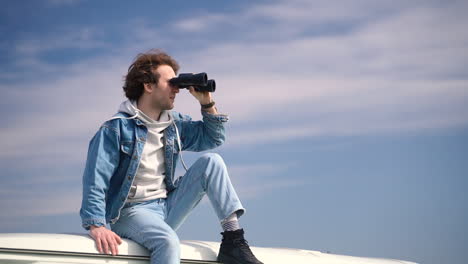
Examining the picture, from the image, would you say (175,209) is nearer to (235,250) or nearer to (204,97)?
(235,250)

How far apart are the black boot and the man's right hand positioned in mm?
599

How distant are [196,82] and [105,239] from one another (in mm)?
1127

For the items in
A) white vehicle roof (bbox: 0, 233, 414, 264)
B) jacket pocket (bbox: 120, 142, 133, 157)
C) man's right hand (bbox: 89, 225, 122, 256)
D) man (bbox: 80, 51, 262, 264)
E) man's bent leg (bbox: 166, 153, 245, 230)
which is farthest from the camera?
jacket pocket (bbox: 120, 142, 133, 157)

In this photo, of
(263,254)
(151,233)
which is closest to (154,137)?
(151,233)

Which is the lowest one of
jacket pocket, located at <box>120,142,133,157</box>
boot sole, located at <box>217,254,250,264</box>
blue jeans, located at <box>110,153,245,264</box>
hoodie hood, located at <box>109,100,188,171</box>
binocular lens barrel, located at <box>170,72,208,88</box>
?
boot sole, located at <box>217,254,250,264</box>

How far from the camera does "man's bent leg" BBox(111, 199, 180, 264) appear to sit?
347 centimetres

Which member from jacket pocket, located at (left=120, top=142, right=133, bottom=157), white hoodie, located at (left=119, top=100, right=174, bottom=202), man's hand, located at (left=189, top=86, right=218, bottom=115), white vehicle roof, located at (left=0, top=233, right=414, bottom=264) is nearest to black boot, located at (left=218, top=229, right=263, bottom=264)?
white vehicle roof, located at (left=0, top=233, right=414, bottom=264)

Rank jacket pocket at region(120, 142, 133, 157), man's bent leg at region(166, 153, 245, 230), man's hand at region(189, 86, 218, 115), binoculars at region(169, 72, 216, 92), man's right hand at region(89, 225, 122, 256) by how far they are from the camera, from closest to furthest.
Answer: man's right hand at region(89, 225, 122, 256)
man's bent leg at region(166, 153, 245, 230)
jacket pocket at region(120, 142, 133, 157)
binoculars at region(169, 72, 216, 92)
man's hand at region(189, 86, 218, 115)

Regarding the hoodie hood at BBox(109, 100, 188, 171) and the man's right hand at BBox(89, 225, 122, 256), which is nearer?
the man's right hand at BBox(89, 225, 122, 256)

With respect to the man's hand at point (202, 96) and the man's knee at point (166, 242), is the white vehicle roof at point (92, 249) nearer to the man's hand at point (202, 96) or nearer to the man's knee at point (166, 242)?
the man's knee at point (166, 242)

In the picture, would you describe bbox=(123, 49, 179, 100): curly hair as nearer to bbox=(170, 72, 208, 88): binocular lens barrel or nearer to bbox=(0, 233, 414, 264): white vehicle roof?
bbox=(170, 72, 208, 88): binocular lens barrel

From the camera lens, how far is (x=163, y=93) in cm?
402

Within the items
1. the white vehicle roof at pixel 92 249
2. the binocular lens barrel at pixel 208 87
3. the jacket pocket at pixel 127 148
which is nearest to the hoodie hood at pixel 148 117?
the jacket pocket at pixel 127 148

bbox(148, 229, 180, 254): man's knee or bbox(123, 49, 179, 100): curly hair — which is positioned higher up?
bbox(123, 49, 179, 100): curly hair
